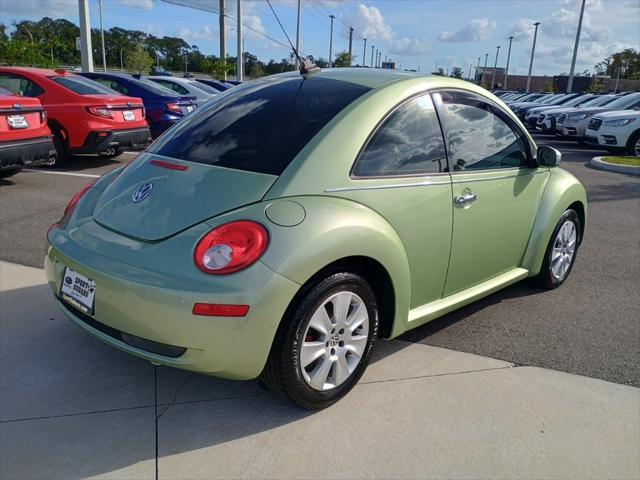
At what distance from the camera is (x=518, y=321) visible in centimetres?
389

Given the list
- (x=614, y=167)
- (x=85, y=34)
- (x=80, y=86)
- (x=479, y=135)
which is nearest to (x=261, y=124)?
(x=479, y=135)

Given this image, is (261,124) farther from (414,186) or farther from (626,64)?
(626,64)

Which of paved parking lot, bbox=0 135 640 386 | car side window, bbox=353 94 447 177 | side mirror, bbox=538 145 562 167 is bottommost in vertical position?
paved parking lot, bbox=0 135 640 386

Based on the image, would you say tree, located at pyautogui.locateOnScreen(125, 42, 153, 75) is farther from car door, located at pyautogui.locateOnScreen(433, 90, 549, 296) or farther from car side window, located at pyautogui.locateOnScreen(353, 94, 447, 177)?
car side window, located at pyautogui.locateOnScreen(353, 94, 447, 177)

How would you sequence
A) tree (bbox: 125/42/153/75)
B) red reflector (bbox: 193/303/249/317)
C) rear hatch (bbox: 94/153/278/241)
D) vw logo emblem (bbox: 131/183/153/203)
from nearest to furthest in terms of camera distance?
1. red reflector (bbox: 193/303/249/317)
2. rear hatch (bbox: 94/153/278/241)
3. vw logo emblem (bbox: 131/183/153/203)
4. tree (bbox: 125/42/153/75)

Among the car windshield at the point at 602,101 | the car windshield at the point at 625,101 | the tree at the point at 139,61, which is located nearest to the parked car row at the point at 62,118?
the car windshield at the point at 625,101

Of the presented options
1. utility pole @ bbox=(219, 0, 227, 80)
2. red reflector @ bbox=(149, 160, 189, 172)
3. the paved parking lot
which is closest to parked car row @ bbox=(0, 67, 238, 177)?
the paved parking lot

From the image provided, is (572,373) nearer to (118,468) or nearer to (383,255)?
(383,255)

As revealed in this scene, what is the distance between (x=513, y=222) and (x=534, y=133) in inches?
803

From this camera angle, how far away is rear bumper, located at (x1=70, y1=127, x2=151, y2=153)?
8680mm

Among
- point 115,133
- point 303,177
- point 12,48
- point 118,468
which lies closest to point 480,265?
point 303,177

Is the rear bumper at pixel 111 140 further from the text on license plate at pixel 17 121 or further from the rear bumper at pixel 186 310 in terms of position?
the rear bumper at pixel 186 310

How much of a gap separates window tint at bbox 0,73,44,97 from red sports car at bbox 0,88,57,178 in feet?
5.20

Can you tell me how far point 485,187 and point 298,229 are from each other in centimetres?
152
